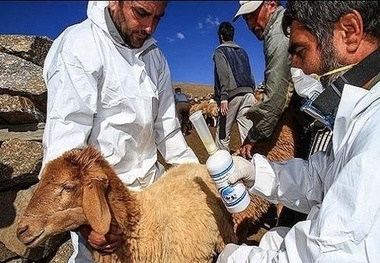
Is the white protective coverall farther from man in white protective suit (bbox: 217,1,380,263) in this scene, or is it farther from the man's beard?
the man's beard

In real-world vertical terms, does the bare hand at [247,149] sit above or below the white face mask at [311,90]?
below

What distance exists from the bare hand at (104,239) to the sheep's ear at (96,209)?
0.12m

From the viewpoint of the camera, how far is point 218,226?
10.4ft

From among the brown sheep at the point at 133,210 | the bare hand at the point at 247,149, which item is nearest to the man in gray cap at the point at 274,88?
the bare hand at the point at 247,149

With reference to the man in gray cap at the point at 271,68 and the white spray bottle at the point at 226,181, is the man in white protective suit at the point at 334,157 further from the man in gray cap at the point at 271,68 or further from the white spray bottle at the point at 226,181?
the man in gray cap at the point at 271,68

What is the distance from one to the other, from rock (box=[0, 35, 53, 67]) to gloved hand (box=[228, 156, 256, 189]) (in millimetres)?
2580

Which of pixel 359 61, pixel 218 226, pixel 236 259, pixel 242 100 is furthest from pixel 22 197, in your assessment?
pixel 242 100

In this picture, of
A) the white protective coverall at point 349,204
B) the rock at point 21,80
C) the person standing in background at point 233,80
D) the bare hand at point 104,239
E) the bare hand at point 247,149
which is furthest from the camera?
the person standing in background at point 233,80

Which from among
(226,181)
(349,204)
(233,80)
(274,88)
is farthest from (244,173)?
(233,80)

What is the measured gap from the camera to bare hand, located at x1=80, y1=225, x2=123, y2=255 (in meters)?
2.62

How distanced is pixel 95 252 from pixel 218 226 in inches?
33.2

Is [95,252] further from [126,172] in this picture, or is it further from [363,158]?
[363,158]

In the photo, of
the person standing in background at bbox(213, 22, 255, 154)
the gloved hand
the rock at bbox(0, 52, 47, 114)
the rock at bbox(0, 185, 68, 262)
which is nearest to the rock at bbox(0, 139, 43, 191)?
the rock at bbox(0, 185, 68, 262)

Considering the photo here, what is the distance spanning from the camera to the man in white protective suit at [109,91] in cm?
263
